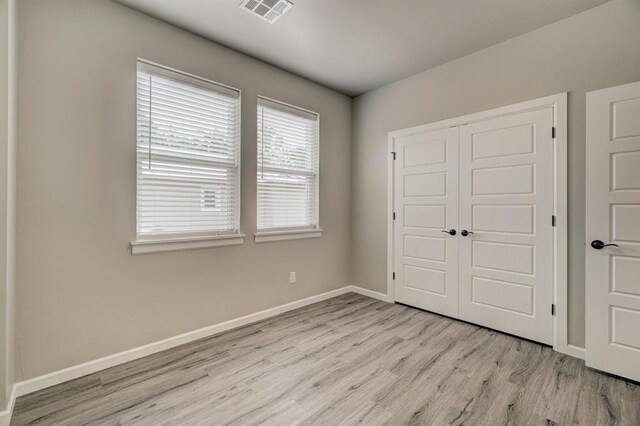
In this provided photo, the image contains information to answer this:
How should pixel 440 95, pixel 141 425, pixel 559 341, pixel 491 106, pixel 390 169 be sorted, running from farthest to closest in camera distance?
1. pixel 390 169
2. pixel 440 95
3. pixel 491 106
4. pixel 559 341
5. pixel 141 425

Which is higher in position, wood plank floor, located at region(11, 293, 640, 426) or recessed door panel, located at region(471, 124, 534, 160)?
recessed door panel, located at region(471, 124, 534, 160)

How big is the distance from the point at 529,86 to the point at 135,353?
419cm

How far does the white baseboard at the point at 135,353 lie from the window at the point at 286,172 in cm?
86

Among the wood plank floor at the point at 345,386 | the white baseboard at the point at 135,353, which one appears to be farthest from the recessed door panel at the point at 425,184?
the white baseboard at the point at 135,353

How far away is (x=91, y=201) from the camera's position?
2145 mm

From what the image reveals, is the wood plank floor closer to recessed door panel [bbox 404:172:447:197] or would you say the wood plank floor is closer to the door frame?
the door frame

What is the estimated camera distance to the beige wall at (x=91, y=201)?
1.92 metres

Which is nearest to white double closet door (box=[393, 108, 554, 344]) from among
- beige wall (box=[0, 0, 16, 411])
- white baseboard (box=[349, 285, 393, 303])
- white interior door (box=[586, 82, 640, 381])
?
white baseboard (box=[349, 285, 393, 303])

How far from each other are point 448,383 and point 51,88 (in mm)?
3501

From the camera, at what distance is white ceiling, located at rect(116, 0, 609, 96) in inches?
89.9

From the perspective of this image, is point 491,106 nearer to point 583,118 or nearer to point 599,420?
point 583,118

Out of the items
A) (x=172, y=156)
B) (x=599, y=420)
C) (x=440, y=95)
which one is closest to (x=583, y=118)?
(x=440, y=95)

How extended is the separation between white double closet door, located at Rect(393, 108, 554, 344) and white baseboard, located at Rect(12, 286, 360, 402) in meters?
1.69

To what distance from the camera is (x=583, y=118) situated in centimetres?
236
